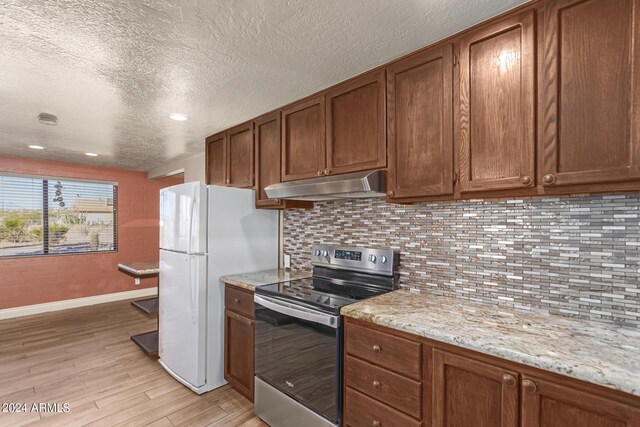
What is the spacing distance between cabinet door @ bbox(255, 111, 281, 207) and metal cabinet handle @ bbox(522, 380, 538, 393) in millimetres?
1950

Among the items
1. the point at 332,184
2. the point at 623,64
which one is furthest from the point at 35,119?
the point at 623,64

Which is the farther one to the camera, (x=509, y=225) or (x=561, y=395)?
(x=509, y=225)

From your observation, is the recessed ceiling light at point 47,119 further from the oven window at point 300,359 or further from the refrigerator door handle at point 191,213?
the oven window at point 300,359

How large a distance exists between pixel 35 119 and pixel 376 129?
306 centimetres

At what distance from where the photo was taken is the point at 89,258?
5.09m

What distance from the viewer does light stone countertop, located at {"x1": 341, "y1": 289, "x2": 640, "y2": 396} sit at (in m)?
0.97

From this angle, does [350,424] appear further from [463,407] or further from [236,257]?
[236,257]

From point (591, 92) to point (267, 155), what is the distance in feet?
6.91

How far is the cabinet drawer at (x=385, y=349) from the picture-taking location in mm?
1362

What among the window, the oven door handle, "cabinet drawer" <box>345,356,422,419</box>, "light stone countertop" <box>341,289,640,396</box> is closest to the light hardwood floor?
the oven door handle

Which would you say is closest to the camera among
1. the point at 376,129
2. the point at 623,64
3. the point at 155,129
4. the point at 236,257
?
the point at 623,64

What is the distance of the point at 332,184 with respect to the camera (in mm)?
1925

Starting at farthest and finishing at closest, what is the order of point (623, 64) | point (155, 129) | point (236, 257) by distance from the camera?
point (155, 129) < point (236, 257) < point (623, 64)

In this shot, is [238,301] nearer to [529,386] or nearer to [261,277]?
[261,277]
